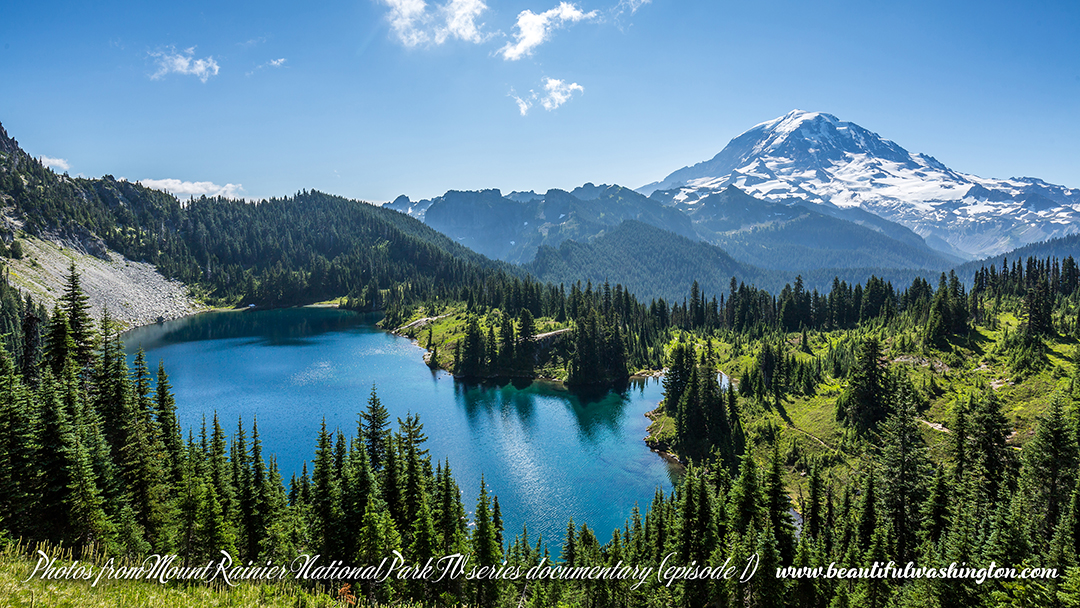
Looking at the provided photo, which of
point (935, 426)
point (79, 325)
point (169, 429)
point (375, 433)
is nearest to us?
point (79, 325)

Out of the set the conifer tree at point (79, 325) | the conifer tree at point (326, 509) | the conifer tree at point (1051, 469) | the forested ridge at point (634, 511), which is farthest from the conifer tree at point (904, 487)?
the conifer tree at point (79, 325)

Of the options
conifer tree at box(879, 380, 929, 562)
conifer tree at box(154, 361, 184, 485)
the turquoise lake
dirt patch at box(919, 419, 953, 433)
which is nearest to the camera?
conifer tree at box(154, 361, 184, 485)

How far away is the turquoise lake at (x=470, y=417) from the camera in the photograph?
77.1m

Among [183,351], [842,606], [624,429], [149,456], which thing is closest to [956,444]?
[842,606]

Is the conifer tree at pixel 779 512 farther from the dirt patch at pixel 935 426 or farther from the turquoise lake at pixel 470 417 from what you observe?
the dirt patch at pixel 935 426

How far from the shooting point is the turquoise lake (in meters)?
77.1

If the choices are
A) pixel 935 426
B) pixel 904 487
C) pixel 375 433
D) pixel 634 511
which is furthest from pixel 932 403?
pixel 375 433

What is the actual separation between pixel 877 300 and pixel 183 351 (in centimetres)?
21777

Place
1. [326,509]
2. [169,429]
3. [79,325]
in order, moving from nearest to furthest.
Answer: [326,509] < [79,325] < [169,429]

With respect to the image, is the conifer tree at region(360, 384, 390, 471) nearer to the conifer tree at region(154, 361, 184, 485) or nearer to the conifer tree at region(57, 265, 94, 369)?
the conifer tree at region(154, 361, 184, 485)

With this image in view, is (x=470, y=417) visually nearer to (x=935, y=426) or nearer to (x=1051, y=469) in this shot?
(x=935, y=426)

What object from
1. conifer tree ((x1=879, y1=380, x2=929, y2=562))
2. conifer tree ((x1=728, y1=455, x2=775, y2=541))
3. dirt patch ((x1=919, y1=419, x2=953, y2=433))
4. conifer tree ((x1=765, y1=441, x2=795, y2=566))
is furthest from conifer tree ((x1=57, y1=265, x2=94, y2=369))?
dirt patch ((x1=919, y1=419, x2=953, y2=433))

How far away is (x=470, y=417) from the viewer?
4407 inches

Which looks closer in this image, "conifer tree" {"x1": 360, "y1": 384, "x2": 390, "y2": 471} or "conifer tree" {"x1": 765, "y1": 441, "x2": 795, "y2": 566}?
"conifer tree" {"x1": 765, "y1": 441, "x2": 795, "y2": 566}
